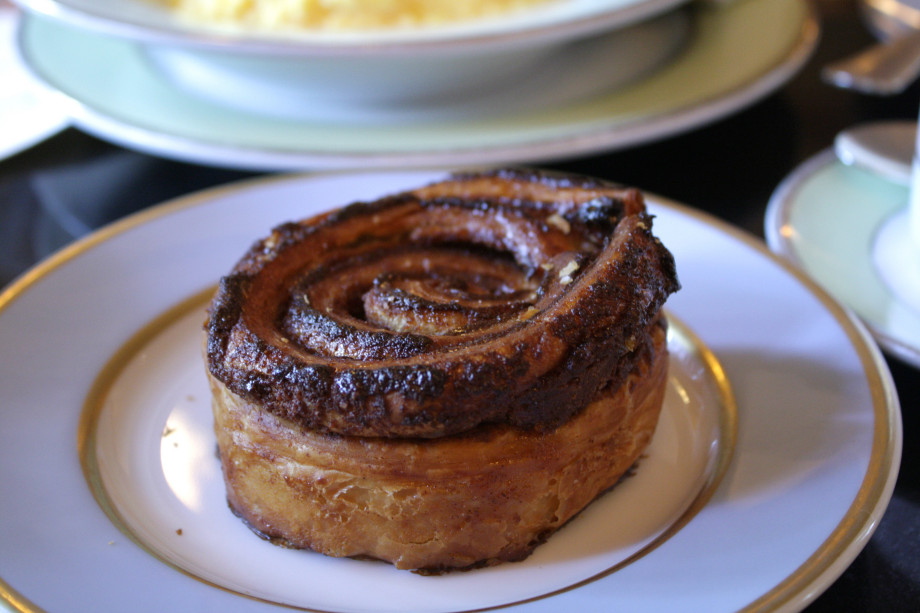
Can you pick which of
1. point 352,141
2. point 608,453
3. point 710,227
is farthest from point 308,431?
point 352,141

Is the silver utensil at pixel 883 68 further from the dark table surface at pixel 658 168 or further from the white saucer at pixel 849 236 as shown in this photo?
the white saucer at pixel 849 236

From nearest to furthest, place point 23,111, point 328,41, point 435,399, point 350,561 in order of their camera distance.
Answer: point 435,399 → point 350,561 → point 328,41 → point 23,111

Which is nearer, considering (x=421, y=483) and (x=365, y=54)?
(x=421, y=483)

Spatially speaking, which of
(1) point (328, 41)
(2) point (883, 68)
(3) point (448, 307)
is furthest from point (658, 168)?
(3) point (448, 307)

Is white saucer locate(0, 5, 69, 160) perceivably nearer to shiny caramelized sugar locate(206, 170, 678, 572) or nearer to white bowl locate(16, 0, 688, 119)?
white bowl locate(16, 0, 688, 119)

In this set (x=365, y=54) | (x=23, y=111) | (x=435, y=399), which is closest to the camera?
(x=435, y=399)

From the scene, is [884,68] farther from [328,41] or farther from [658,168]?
[328,41]

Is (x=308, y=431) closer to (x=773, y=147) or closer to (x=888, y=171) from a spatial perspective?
(x=888, y=171)
